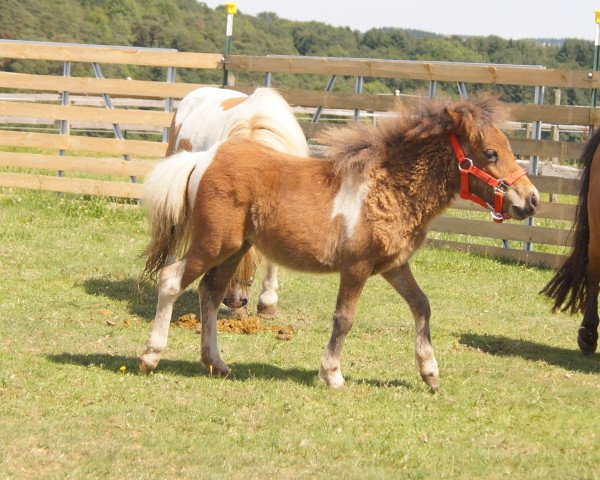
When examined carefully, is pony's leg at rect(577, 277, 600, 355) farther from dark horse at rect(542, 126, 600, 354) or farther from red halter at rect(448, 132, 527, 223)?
red halter at rect(448, 132, 527, 223)

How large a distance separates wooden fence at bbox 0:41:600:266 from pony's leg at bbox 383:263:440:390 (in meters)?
3.80

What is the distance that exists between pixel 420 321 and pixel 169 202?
1.93 meters

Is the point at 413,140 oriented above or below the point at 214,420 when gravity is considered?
above

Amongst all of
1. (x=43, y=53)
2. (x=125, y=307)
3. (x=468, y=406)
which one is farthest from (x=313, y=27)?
(x=468, y=406)

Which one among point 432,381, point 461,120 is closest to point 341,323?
point 432,381

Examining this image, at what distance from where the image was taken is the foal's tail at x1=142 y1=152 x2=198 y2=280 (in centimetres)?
715

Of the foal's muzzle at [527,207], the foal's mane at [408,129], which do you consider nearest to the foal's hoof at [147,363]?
the foal's mane at [408,129]

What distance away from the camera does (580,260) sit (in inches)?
345

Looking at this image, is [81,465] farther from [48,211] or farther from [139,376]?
[48,211]

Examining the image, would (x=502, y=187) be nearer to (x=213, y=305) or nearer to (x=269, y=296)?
(x=213, y=305)

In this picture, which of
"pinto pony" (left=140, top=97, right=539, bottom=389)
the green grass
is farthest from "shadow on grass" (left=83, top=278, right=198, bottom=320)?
"pinto pony" (left=140, top=97, right=539, bottom=389)

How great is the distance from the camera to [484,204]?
6898 millimetres

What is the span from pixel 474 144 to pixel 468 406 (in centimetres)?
173


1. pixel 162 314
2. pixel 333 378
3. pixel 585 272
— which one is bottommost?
pixel 333 378
